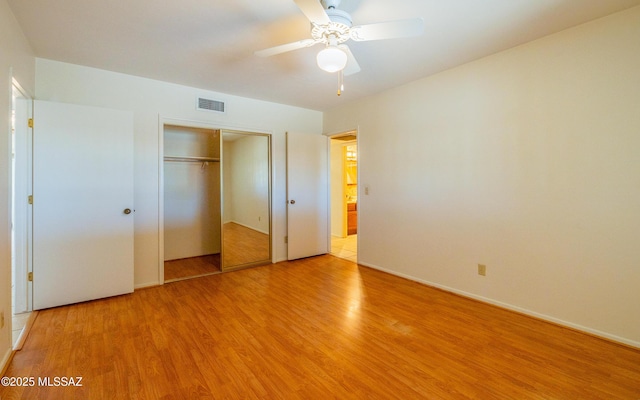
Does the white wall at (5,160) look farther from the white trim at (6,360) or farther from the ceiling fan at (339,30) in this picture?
the ceiling fan at (339,30)

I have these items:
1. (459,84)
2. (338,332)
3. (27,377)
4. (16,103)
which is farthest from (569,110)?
(16,103)

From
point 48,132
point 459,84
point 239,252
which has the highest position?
point 459,84

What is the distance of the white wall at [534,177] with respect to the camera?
85.4 inches

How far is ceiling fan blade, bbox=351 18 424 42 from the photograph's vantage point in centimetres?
169

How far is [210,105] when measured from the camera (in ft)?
12.6

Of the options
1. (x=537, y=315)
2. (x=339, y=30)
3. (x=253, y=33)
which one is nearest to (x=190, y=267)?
(x=253, y=33)

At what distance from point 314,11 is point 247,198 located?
354 centimetres

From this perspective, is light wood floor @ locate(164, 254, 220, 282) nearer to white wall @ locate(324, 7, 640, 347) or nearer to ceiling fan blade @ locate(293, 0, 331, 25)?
white wall @ locate(324, 7, 640, 347)

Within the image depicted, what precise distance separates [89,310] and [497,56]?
15.8 ft

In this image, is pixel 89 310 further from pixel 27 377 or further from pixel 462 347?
pixel 462 347

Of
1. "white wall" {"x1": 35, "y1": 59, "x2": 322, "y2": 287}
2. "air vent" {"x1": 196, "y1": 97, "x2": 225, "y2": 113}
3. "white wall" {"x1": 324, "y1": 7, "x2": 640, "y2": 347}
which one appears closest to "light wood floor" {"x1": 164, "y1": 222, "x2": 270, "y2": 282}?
"white wall" {"x1": 35, "y1": 59, "x2": 322, "y2": 287}

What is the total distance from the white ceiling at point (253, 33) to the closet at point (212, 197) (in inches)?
54.6

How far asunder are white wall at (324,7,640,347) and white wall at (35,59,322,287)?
2407 millimetres

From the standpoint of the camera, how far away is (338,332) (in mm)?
2369
